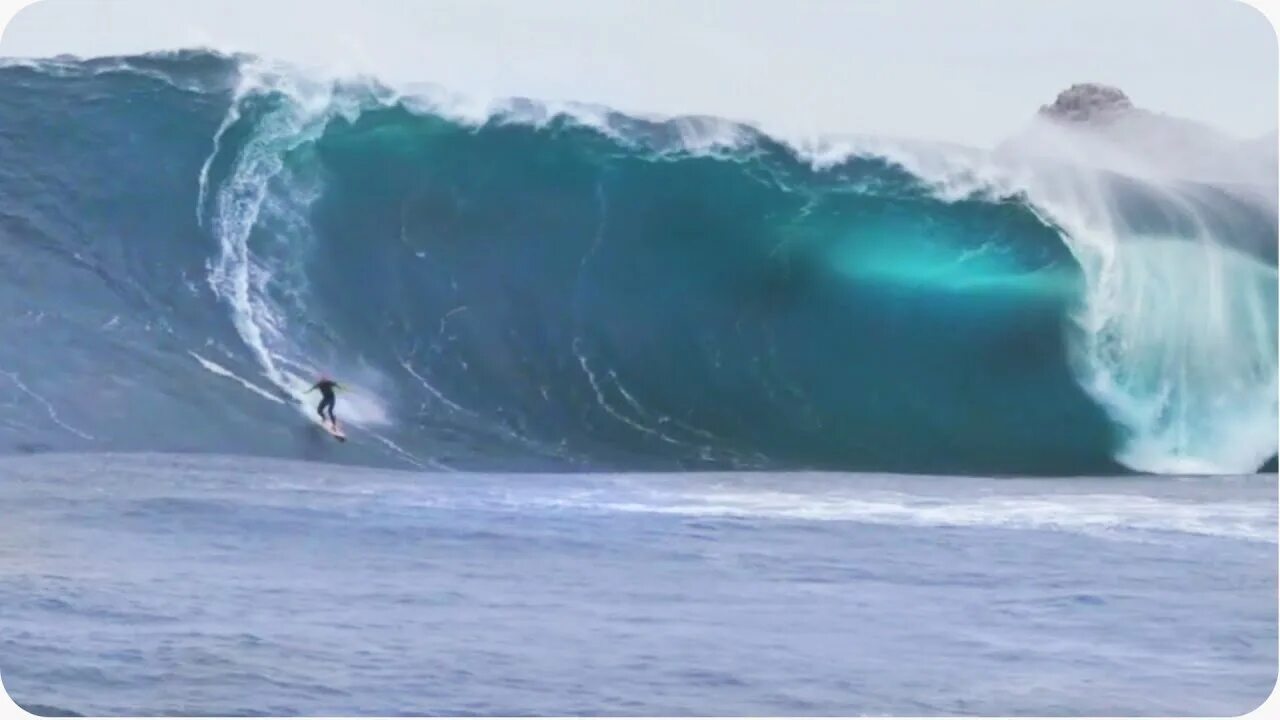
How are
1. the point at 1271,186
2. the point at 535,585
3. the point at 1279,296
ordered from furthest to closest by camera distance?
1. the point at 1279,296
2. the point at 1271,186
3. the point at 535,585

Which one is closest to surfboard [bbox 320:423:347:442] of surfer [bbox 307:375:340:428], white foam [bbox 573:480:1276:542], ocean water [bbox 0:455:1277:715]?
surfer [bbox 307:375:340:428]

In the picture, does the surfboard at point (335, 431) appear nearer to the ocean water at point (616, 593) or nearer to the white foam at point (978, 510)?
the ocean water at point (616, 593)

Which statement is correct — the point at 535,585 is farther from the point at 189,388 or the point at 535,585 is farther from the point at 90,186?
the point at 90,186

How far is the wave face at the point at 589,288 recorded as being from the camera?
31.6ft

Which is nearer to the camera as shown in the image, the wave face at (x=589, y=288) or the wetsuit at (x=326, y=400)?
the wetsuit at (x=326, y=400)

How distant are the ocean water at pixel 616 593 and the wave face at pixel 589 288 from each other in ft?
1.27

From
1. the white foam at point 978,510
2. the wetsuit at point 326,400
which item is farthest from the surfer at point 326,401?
the white foam at point 978,510

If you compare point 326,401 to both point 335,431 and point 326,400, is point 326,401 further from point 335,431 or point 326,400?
point 335,431

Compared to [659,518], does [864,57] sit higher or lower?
higher

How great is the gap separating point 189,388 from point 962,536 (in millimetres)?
3924

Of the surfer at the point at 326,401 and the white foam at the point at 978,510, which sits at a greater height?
the surfer at the point at 326,401

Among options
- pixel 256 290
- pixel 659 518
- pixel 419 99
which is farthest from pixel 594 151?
pixel 659 518

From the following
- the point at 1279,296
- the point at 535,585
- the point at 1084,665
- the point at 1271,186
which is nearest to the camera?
the point at 1084,665

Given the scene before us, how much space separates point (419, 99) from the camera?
10.2m
